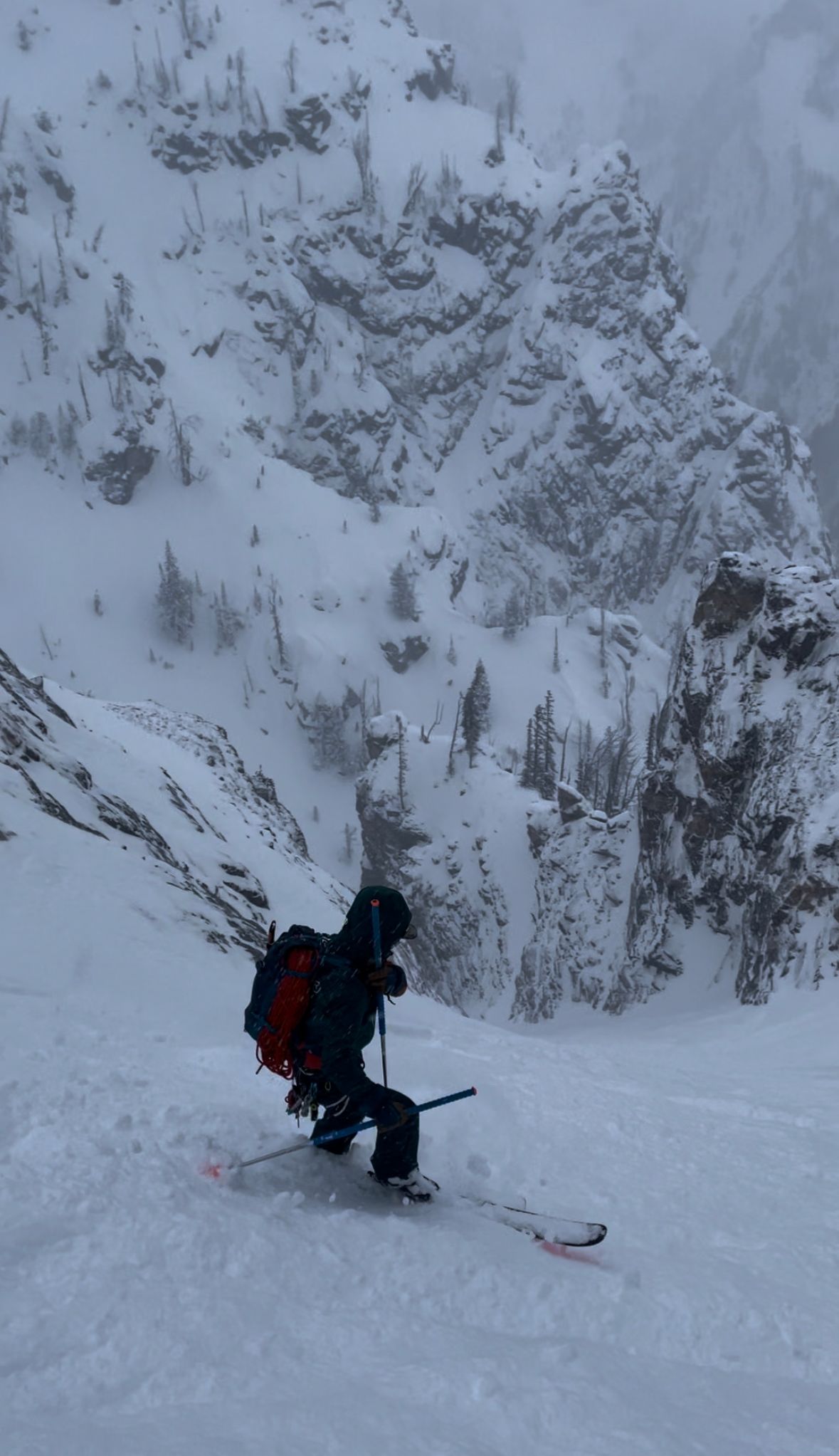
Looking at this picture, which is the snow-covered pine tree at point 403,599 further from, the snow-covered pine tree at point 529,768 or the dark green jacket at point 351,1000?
the dark green jacket at point 351,1000

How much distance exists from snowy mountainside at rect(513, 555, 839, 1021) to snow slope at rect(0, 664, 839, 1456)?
2038cm

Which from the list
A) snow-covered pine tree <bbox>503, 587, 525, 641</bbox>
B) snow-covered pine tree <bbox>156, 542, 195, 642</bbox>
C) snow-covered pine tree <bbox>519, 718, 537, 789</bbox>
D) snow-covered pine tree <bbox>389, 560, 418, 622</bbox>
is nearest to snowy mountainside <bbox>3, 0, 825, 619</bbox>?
snow-covered pine tree <bbox>503, 587, 525, 641</bbox>

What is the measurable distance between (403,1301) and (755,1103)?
22.1 ft

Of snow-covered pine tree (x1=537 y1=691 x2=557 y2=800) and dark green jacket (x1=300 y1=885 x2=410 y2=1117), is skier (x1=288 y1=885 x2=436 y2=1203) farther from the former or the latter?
snow-covered pine tree (x1=537 y1=691 x2=557 y2=800)

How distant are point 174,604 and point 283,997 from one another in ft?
425

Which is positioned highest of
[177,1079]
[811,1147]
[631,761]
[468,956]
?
[631,761]

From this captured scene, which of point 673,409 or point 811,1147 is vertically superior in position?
point 673,409

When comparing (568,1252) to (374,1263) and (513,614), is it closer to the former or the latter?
(374,1263)

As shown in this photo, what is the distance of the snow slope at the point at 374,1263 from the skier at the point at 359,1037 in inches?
12.3

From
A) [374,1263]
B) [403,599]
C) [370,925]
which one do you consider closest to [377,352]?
[403,599]

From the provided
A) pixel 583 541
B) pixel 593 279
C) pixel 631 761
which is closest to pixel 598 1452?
pixel 631 761

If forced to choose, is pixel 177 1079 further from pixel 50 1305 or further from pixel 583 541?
pixel 583 541

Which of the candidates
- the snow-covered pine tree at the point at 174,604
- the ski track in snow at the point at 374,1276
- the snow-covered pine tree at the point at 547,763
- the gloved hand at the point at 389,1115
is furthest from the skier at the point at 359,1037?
the snow-covered pine tree at the point at 174,604

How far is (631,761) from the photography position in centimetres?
10875
